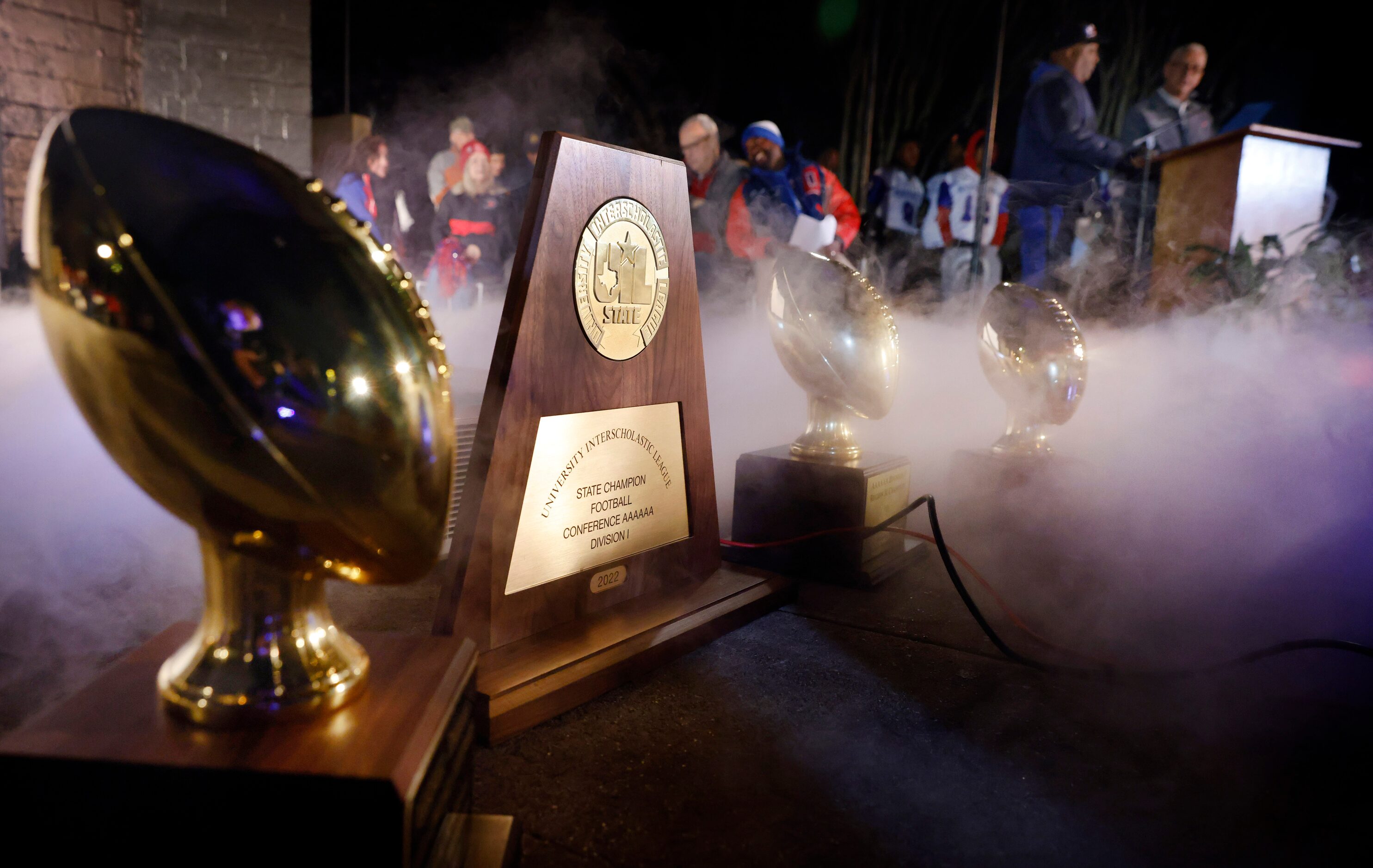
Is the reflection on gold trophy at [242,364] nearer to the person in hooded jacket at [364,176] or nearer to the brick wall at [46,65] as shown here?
the brick wall at [46,65]

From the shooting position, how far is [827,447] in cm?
185

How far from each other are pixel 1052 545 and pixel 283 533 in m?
1.80

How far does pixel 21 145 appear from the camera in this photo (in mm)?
3096

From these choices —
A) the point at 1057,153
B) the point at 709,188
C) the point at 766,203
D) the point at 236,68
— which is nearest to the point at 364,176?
the point at 236,68

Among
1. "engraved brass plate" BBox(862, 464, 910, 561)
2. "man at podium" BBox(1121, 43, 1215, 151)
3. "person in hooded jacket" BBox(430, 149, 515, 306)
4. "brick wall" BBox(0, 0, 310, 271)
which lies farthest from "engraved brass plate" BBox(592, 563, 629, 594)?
"man at podium" BBox(1121, 43, 1215, 151)

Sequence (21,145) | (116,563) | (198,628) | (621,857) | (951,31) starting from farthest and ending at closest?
(951,31), (21,145), (116,563), (621,857), (198,628)


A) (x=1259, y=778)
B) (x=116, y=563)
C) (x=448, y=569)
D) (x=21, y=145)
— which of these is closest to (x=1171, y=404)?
(x=1259, y=778)

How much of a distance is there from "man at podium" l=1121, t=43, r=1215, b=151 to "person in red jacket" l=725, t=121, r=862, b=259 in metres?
1.80

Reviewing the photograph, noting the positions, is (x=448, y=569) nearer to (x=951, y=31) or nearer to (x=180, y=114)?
(x=180, y=114)

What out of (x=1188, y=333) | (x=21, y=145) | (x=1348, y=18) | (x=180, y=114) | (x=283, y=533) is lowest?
(x=283, y=533)

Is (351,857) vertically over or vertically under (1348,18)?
under

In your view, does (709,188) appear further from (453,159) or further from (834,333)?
(834,333)

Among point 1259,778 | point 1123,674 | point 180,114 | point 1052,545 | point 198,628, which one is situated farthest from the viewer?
point 180,114

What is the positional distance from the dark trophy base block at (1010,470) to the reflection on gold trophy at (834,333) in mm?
421
